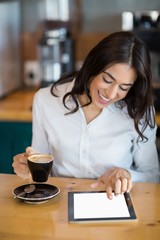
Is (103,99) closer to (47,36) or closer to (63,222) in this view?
(63,222)

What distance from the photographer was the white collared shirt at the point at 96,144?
1846mm

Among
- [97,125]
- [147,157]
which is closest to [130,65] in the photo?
[97,125]

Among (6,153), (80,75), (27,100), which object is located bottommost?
(6,153)

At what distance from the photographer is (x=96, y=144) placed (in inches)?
72.9

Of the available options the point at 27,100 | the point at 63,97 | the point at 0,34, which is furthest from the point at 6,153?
the point at 63,97

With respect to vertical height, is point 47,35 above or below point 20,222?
above

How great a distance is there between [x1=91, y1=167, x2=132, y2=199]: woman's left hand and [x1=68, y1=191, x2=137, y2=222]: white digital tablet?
0.03m

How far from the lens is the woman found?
5.80 feet

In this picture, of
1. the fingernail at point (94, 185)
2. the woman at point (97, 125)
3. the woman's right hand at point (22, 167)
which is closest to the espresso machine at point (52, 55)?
the woman at point (97, 125)

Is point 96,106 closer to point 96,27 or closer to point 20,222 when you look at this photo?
point 20,222

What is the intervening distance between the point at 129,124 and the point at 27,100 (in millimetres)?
1170

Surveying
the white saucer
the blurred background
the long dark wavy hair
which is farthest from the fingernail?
the blurred background

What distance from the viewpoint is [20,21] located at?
316cm

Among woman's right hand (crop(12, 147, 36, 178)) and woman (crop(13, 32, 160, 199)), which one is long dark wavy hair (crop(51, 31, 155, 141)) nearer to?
woman (crop(13, 32, 160, 199))
